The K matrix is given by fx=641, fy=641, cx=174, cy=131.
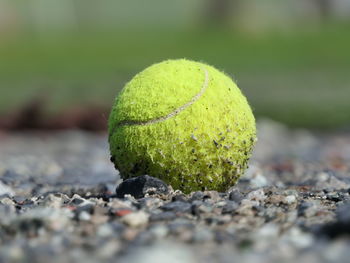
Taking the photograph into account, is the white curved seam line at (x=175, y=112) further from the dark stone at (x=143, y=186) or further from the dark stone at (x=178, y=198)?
the dark stone at (x=178, y=198)

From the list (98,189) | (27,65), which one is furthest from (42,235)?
(27,65)

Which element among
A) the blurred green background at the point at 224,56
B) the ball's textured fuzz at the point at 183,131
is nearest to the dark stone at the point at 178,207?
the ball's textured fuzz at the point at 183,131

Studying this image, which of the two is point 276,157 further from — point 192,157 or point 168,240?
point 168,240

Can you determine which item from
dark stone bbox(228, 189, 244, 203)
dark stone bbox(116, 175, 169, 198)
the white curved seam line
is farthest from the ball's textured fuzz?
dark stone bbox(228, 189, 244, 203)

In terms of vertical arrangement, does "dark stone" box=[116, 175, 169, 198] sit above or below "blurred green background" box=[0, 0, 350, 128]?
above

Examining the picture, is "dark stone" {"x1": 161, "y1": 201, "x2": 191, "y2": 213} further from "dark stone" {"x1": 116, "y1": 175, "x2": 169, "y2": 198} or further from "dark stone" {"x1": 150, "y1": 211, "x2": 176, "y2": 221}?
"dark stone" {"x1": 116, "y1": 175, "x2": 169, "y2": 198}

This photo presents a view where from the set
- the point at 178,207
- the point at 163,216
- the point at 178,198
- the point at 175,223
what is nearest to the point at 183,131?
the point at 178,198
